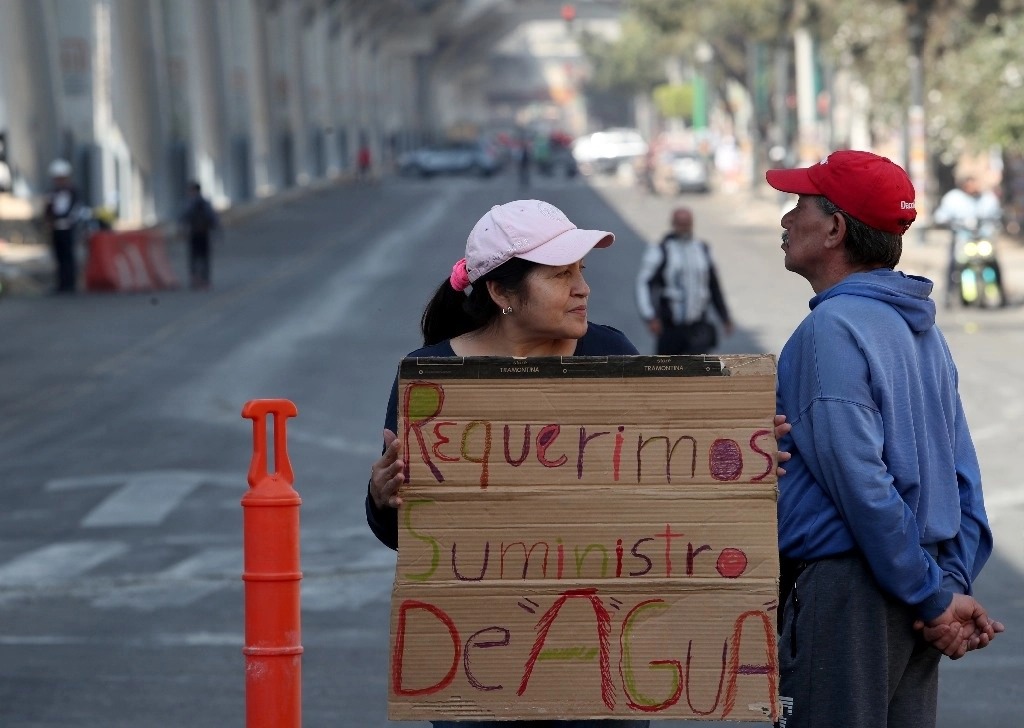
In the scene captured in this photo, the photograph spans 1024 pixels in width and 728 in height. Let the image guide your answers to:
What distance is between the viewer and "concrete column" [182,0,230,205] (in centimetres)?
5969

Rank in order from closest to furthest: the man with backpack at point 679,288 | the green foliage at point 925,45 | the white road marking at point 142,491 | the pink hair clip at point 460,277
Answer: the pink hair clip at point 460,277 < the white road marking at point 142,491 < the man with backpack at point 679,288 < the green foliage at point 925,45

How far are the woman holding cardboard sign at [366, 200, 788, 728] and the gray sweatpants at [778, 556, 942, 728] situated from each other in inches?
14.3

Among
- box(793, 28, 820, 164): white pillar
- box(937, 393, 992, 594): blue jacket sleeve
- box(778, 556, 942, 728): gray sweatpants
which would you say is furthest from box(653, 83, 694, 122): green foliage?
box(778, 556, 942, 728): gray sweatpants

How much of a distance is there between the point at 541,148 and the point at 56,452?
74.7 metres

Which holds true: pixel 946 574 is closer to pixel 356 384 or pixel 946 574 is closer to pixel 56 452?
pixel 56 452

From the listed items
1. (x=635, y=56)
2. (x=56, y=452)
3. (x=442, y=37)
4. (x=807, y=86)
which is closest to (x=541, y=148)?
(x=807, y=86)

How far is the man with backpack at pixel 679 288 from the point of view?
15398 millimetres

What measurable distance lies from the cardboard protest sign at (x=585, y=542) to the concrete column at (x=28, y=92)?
124 feet

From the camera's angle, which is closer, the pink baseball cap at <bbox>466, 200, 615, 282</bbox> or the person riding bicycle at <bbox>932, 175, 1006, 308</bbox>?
the pink baseball cap at <bbox>466, 200, 615, 282</bbox>

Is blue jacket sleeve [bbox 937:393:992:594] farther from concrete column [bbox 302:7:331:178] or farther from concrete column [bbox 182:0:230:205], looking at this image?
concrete column [bbox 302:7:331:178]

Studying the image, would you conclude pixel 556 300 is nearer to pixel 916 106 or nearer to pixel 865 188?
pixel 865 188

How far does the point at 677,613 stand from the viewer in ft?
13.1

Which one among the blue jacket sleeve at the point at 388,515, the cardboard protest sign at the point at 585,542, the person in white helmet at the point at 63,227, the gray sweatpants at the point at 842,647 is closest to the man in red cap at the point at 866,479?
the gray sweatpants at the point at 842,647

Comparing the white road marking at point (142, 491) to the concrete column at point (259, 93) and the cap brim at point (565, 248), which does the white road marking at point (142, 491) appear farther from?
the concrete column at point (259, 93)
